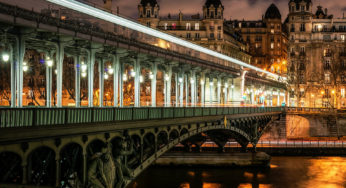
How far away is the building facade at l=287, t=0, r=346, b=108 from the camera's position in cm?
14075

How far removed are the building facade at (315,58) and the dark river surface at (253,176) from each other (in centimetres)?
7052

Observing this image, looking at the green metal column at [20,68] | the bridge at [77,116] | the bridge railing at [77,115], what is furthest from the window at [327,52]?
the green metal column at [20,68]

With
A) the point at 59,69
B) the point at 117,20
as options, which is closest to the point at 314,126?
the point at 117,20

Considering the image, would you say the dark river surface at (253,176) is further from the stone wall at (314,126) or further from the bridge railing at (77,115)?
the stone wall at (314,126)

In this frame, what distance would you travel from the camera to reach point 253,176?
2534 inches

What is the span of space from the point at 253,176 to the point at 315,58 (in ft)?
286

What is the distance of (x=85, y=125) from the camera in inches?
1071

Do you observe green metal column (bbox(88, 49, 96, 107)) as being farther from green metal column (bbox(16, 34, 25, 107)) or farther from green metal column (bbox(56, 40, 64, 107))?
green metal column (bbox(16, 34, 25, 107))

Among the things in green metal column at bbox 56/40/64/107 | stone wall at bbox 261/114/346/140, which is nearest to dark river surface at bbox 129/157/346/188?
green metal column at bbox 56/40/64/107

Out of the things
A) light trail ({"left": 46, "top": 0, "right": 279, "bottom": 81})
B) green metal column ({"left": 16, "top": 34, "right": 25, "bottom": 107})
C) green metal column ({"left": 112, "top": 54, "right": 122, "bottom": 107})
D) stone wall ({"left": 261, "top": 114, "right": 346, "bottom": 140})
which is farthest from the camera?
stone wall ({"left": 261, "top": 114, "right": 346, "bottom": 140})

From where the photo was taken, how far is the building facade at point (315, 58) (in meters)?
141

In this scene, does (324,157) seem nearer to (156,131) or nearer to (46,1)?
(156,131)

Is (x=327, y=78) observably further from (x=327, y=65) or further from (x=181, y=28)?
(x=181, y=28)

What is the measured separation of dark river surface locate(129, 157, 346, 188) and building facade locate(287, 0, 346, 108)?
231ft
